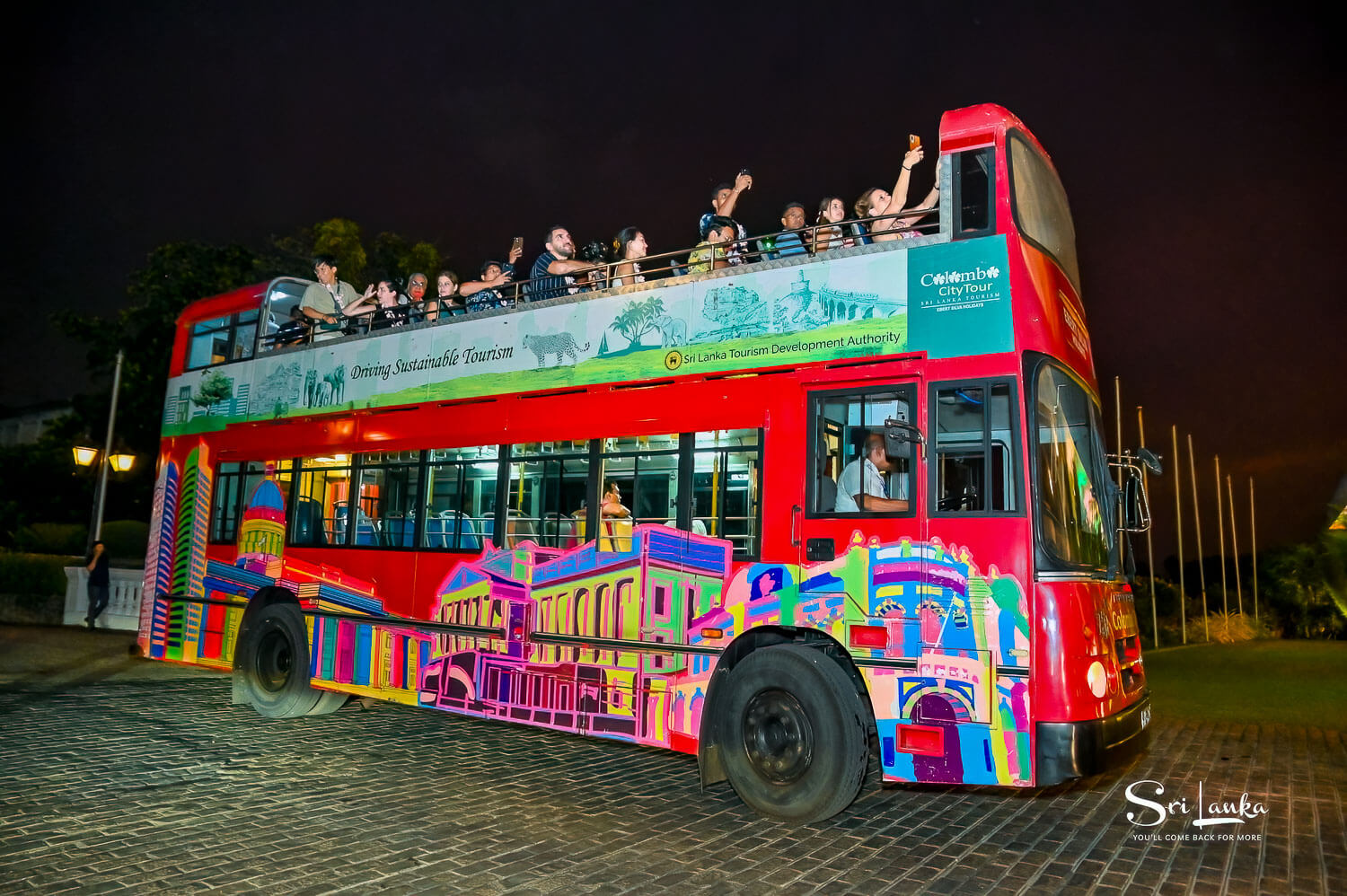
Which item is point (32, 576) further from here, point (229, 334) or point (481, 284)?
point (481, 284)

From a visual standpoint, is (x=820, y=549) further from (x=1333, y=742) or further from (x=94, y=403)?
(x=94, y=403)

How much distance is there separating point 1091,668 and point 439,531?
555 cm

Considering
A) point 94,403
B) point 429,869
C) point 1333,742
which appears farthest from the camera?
point 94,403

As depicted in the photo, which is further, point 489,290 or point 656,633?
point 489,290

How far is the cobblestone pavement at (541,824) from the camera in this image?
4.96m

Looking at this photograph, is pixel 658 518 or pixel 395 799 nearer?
pixel 395 799

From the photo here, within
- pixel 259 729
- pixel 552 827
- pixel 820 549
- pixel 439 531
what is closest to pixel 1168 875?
pixel 820 549

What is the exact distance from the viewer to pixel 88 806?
238 inches

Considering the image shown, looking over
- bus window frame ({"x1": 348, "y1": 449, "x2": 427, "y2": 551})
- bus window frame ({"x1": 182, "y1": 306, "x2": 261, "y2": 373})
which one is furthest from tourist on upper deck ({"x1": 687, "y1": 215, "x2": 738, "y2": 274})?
bus window frame ({"x1": 182, "y1": 306, "x2": 261, "y2": 373})

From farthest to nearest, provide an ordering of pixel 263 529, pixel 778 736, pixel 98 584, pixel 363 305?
pixel 98 584, pixel 363 305, pixel 263 529, pixel 778 736

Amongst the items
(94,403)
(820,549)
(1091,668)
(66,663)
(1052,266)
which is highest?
(94,403)

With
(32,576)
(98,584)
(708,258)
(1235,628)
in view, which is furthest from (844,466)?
(32,576)

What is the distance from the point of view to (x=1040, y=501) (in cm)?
568

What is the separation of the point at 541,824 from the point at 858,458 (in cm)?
310
